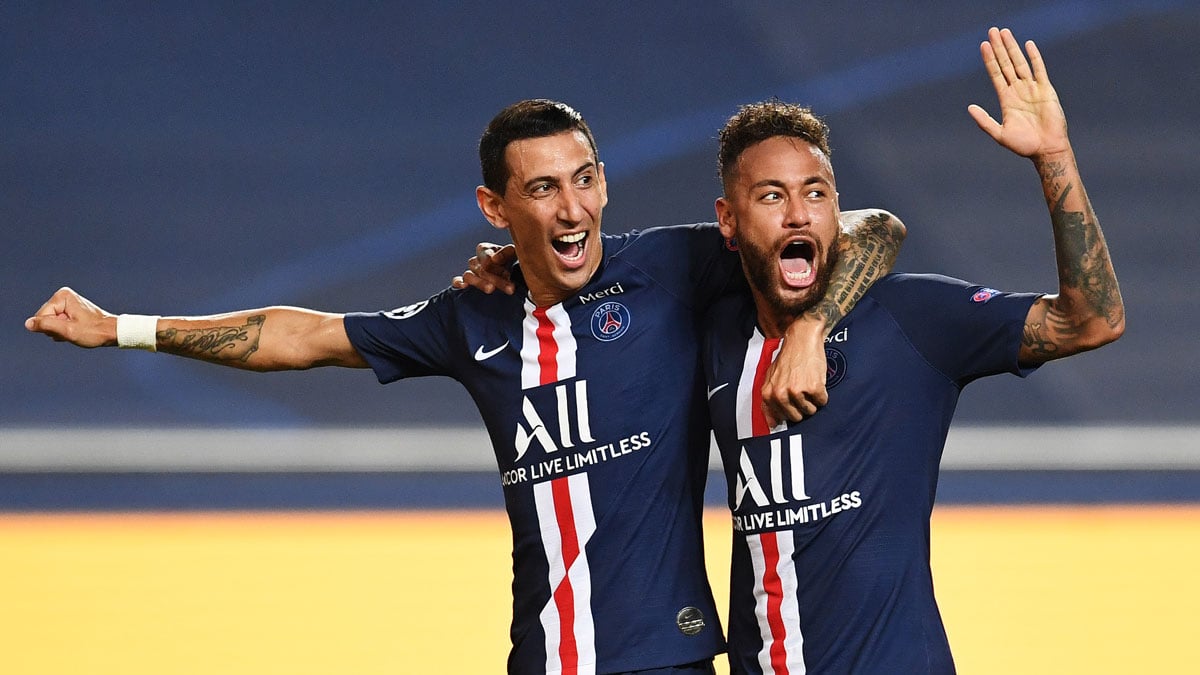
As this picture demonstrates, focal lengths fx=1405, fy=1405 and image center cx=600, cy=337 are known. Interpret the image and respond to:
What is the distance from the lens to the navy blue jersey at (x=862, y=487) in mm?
3180

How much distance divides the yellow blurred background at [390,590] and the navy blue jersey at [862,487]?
2.79 m

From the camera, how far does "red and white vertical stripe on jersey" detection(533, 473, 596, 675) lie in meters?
3.52

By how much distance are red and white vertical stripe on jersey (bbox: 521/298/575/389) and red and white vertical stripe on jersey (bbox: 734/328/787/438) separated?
0.49 m

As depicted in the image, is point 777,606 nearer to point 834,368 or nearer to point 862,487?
point 862,487

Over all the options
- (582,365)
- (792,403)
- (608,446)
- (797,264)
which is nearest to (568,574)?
(608,446)

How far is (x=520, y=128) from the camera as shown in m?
3.81

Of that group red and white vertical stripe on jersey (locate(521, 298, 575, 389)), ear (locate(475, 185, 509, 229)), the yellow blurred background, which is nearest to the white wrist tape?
ear (locate(475, 185, 509, 229))

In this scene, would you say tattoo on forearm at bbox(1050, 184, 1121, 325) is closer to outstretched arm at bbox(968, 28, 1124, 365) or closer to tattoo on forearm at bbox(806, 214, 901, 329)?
outstretched arm at bbox(968, 28, 1124, 365)

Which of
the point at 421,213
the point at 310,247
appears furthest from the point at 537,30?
the point at 310,247

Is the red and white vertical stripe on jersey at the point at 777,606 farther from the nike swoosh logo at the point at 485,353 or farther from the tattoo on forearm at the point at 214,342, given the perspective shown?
the tattoo on forearm at the point at 214,342

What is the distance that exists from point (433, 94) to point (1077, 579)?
6.39 m

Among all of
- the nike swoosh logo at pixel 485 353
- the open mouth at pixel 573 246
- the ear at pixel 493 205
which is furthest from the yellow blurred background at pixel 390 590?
the open mouth at pixel 573 246

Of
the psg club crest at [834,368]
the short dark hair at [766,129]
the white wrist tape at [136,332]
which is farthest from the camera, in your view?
the white wrist tape at [136,332]

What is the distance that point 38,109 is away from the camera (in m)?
11.0
